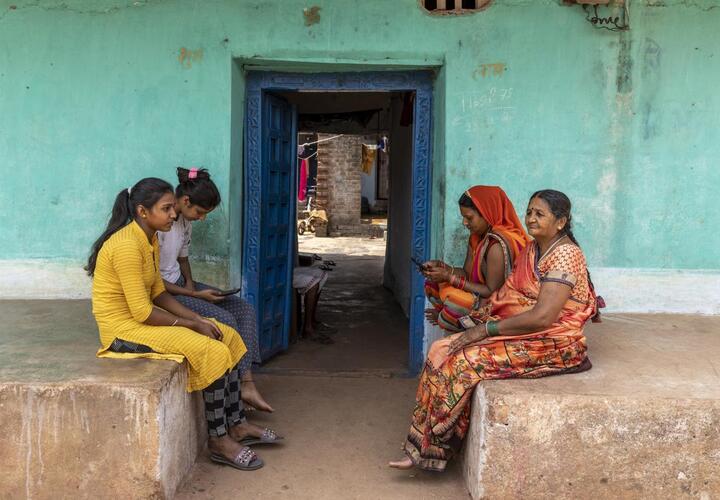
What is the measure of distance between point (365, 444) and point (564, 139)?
7.70 ft

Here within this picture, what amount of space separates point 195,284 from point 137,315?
1003 millimetres

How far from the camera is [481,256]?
3635 mm

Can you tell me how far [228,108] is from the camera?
Answer: 14.8 ft

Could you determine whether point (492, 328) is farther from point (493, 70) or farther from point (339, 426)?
point (493, 70)

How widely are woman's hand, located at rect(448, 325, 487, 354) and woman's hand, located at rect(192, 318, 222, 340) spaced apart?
3.75 feet

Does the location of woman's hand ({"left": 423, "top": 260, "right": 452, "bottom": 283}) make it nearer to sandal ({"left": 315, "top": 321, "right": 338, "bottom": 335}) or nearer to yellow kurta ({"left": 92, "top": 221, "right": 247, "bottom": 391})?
yellow kurta ({"left": 92, "top": 221, "right": 247, "bottom": 391})

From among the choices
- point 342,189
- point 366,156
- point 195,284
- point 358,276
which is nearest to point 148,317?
point 195,284

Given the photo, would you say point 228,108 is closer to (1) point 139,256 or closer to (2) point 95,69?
(2) point 95,69

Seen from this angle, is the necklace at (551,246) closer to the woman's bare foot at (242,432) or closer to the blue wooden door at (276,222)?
the woman's bare foot at (242,432)

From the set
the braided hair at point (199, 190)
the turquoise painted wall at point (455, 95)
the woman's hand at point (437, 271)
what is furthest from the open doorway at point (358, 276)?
the braided hair at point (199, 190)

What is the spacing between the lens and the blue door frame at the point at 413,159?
4672 mm

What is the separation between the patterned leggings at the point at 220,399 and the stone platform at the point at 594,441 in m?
1.23

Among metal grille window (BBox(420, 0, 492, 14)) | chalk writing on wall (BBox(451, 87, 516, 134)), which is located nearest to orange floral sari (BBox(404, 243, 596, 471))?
chalk writing on wall (BBox(451, 87, 516, 134))

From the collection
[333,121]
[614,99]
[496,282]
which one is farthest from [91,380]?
[333,121]
